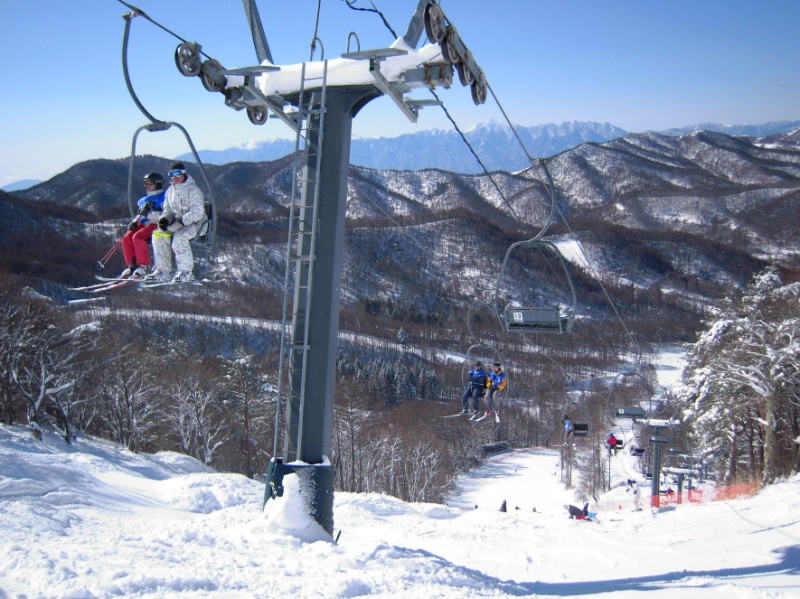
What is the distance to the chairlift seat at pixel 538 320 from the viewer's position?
32.1 feet

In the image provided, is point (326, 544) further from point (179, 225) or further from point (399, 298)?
point (399, 298)

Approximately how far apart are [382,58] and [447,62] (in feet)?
2.40

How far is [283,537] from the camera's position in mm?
7012

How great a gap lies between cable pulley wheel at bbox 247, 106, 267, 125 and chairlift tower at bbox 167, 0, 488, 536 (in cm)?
24

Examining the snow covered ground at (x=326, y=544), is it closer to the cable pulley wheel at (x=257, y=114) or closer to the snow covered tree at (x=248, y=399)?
the cable pulley wheel at (x=257, y=114)

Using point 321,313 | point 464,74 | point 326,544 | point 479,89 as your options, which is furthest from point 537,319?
point 326,544

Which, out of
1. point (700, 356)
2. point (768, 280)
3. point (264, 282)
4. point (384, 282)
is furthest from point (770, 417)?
point (384, 282)

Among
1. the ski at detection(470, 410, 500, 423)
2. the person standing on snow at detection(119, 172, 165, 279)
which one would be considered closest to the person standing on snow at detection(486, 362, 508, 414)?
the ski at detection(470, 410, 500, 423)

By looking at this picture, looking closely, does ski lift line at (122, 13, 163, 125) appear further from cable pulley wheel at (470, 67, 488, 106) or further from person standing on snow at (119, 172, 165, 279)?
cable pulley wheel at (470, 67, 488, 106)

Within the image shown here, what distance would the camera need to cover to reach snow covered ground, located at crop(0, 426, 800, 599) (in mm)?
5531

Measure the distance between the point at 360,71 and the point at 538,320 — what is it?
4.45 m

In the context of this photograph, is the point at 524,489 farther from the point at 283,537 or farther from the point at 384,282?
the point at 384,282

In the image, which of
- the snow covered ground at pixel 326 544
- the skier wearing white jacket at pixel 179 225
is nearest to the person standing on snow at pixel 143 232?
the skier wearing white jacket at pixel 179 225

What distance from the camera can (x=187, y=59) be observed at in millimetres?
7145
